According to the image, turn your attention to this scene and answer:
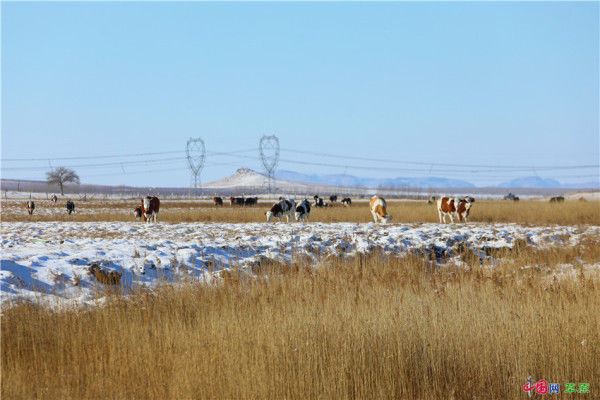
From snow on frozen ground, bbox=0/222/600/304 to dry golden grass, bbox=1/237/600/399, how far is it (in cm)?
112

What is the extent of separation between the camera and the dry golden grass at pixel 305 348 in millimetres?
5723

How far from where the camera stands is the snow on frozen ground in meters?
8.96

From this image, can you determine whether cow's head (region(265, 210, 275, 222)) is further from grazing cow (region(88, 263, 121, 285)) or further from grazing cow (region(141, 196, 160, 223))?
grazing cow (region(88, 263, 121, 285))

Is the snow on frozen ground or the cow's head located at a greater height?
the cow's head

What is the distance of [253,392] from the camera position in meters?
5.53

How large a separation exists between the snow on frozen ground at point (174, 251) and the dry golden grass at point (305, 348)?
1121mm

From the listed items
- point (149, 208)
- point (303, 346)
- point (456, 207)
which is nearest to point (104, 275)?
point (303, 346)

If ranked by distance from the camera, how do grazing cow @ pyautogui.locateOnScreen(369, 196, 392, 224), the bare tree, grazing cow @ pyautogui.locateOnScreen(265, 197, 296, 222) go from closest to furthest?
grazing cow @ pyautogui.locateOnScreen(369, 196, 392, 224)
grazing cow @ pyautogui.locateOnScreen(265, 197, 296, 222)
the bare tree

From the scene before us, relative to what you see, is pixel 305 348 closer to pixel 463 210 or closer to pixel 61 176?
pixel 463 210

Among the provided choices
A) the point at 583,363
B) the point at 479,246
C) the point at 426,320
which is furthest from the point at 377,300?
the point at 479,246

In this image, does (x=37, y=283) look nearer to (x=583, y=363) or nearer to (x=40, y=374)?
(x=40, y=374)

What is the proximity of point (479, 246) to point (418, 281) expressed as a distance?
6.57 meters

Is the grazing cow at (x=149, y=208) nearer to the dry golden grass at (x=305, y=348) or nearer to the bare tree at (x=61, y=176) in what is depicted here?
the dry golden grass at (x=305, y=348)

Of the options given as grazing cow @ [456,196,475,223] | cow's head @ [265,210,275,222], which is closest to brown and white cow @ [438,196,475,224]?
grazing cow @ [456,196,475,223]
